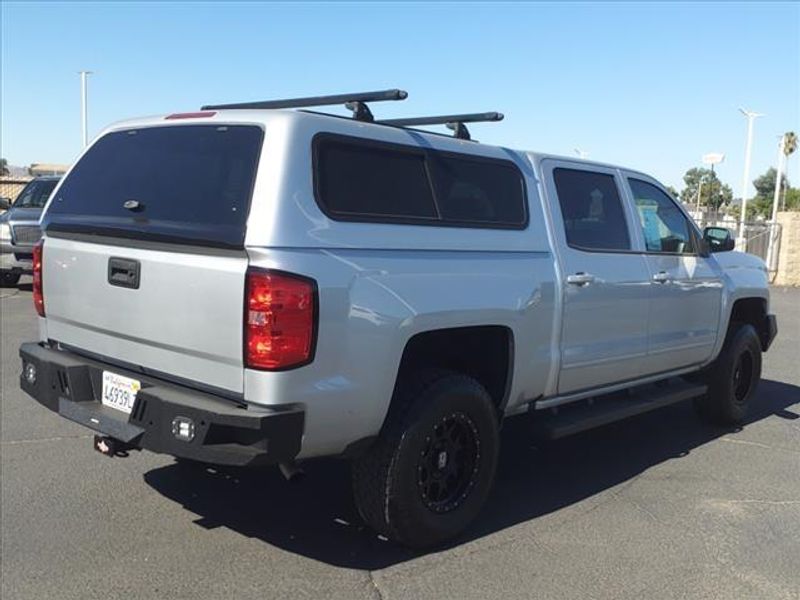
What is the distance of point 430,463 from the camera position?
3910 millimetres

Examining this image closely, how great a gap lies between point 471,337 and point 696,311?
2.51m

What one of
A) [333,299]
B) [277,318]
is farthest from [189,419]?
[333,299]

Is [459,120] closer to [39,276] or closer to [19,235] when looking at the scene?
[39,276]

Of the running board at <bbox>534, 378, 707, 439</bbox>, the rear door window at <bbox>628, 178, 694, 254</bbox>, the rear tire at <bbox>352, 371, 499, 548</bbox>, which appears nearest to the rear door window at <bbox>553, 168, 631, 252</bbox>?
the rear door window at <bbox>628, 178, 694, 254</bbox>

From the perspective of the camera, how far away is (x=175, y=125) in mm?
3912

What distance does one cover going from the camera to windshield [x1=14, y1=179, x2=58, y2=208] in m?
13.4

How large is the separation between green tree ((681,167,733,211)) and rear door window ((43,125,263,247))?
244 ft

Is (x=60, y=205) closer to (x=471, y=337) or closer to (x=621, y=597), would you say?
(x=471, y=337)

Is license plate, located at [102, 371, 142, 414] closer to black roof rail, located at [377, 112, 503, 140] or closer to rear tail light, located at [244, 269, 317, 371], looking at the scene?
rear tail light, located at [244, 269, 317, 371]

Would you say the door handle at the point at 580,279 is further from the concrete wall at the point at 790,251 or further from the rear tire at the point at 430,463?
the concrete wall at the point at 790,251

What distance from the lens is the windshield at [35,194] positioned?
13.4 meters

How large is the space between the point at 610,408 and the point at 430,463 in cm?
176

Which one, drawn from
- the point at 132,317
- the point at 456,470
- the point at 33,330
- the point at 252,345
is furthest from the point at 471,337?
the point at 33,330

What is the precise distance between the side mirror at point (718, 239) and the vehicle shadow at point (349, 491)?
153 cm
